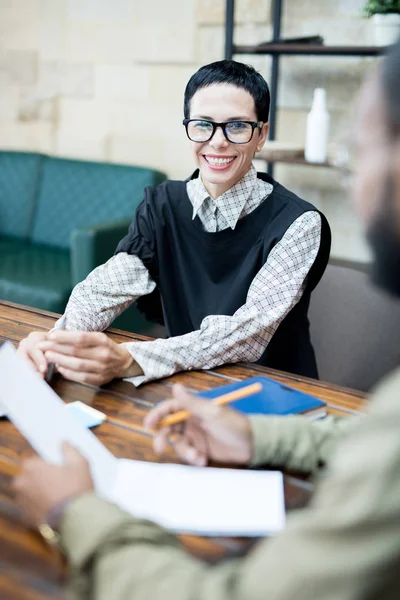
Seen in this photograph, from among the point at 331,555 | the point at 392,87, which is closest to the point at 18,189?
the point at 392,87

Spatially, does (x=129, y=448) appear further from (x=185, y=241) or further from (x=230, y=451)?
(x=185, y=241)

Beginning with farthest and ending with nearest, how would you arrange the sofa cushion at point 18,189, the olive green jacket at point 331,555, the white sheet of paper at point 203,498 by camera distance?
the sofa cushion at point 18,189
the white sheet of paper at point 203,498
the olive green jacket at point 331,555

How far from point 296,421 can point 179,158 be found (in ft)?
8.85

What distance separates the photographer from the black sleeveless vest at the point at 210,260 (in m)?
1.68

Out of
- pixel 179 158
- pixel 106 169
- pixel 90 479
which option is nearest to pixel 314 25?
pixel 179 158

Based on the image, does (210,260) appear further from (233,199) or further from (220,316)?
(220,316)

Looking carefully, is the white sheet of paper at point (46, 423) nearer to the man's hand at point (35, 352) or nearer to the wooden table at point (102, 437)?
the wooden table at point (102, 437)

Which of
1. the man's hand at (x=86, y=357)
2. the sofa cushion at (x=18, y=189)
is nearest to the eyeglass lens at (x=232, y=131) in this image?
the man's hand at (x=86, y=357)

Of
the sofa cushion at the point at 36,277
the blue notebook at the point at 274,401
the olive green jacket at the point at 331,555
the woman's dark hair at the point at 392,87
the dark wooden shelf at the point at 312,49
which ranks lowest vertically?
the sofa cushion at the point at 36,277

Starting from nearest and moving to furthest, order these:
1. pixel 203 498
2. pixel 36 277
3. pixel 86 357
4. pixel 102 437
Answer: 1. pixel 203 498
2. pixel 102 437
3. pixel 86 357
4. pixel 36 277

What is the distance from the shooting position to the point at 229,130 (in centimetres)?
169

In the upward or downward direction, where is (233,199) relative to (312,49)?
downward

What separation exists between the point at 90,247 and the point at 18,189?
3.68 ft

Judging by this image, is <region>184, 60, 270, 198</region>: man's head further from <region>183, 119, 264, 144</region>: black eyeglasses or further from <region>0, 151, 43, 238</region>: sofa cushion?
<region>0, 151, 43, 238</region>: sofa cushion
